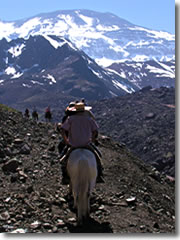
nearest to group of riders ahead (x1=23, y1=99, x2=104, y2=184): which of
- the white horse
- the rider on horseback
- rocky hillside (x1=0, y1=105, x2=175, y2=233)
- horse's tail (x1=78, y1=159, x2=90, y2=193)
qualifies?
the rider on horseback

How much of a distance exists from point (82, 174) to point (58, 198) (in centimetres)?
286

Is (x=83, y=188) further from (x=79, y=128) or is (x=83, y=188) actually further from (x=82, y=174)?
(x=79, y=128)

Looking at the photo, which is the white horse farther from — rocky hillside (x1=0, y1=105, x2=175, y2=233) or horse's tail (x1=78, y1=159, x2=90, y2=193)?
rocky hillside (x1=0, y1=105, x2=175, y2=233)

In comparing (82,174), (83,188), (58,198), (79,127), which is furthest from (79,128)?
(58,198)

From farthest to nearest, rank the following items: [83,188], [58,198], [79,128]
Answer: [58,198]
[79,128]
[83,188]

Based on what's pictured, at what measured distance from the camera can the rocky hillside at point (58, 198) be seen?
10477mm

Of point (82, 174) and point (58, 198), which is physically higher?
point (82, 174)

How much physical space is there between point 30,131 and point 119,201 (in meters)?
10.5

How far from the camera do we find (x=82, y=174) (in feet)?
32.8

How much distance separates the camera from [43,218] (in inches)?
421

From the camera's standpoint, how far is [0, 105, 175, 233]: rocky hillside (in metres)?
10.5

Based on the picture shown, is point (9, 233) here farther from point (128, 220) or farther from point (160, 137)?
point (160, 137)

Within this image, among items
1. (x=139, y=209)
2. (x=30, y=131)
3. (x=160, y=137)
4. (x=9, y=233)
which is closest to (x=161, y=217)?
(x=139, y=209)

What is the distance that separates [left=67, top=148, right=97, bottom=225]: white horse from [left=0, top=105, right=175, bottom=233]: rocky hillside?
0.49 metres
